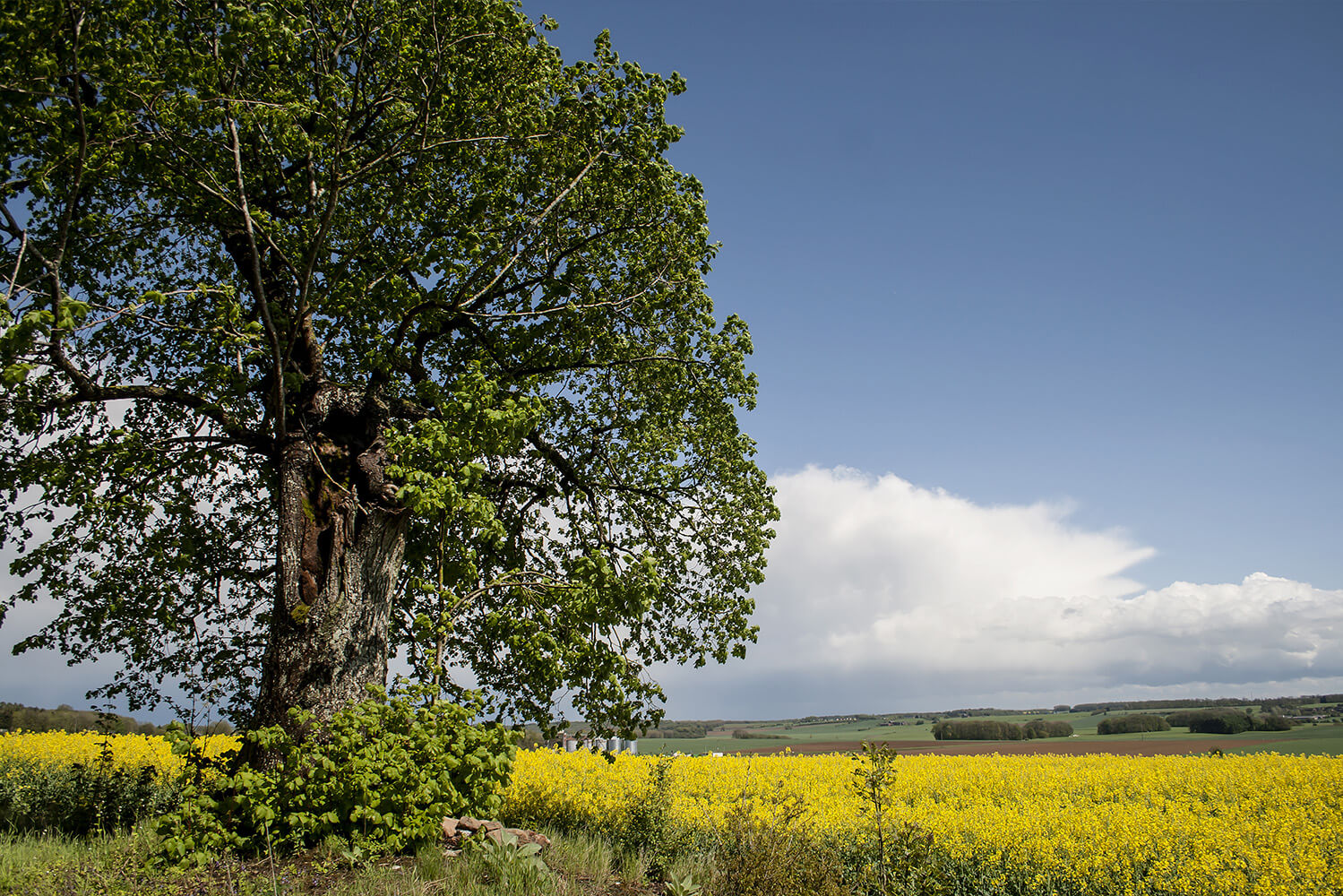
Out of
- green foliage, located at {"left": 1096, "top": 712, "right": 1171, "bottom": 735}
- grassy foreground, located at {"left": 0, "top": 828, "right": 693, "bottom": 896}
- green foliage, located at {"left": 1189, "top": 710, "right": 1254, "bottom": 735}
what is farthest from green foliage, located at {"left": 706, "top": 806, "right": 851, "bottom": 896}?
green foliage, located at {"left": 1096, "top": 712, "right": 1171, "bottom": 735}

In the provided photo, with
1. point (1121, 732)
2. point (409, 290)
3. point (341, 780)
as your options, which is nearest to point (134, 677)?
point (341, 780)

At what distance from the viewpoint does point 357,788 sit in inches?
276

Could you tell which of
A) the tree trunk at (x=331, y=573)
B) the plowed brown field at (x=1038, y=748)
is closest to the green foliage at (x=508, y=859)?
the tree trunk at (x=331, y=573)

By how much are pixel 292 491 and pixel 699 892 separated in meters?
7.11

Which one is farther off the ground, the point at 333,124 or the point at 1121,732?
the point at 333,124

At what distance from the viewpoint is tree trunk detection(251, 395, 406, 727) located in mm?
8508

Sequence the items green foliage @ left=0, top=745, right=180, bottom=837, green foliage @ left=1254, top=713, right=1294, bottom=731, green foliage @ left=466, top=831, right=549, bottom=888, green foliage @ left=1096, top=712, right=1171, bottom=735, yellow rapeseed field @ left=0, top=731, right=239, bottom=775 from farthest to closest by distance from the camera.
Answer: green foliage @ left=1096, top=712, right=1171, bottom=735 → green foliage @ left=1254, top=713, right=1294, bottom=731 → yellow rapeseed field @ left=0, top=731, right=239, bottom=775 → green foliage @ left=0, top=745, right=180, bottom=837 → green foliage @ left=466, top=831, right=549, bottom=888

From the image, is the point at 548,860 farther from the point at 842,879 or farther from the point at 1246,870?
the point at 1246,870

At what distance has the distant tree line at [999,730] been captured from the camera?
30281mm

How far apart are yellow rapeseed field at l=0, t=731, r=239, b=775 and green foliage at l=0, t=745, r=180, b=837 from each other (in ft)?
7.31

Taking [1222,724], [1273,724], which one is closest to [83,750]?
[1222,724]

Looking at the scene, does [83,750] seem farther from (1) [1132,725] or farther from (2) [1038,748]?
(1) [1132,725]

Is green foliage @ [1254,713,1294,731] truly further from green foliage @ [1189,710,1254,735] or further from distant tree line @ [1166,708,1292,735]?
green foliage @ [1189,710,1254,735]

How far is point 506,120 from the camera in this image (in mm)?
9609
